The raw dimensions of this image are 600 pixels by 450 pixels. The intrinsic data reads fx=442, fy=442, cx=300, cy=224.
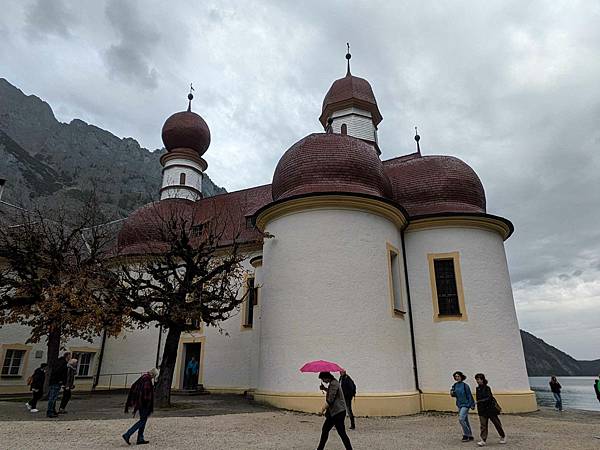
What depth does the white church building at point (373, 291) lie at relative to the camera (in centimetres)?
1273

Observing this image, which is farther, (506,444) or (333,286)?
(333,286)

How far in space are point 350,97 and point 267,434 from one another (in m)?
19.4

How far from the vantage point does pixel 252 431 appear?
8.98m

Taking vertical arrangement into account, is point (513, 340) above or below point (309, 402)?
above

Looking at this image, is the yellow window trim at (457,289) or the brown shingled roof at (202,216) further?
the brown shingled roof at (202,216)

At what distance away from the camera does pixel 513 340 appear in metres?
14.6

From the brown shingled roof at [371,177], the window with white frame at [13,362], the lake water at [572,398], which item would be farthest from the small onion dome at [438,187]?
the window with white frame at [13,362]

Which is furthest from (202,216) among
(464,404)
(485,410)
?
(485,410)

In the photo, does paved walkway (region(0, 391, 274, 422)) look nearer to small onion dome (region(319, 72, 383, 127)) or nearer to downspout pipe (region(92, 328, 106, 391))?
downspout pipe (region(92, 328, 106, 391))

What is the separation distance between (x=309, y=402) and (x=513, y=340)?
732 centimetres

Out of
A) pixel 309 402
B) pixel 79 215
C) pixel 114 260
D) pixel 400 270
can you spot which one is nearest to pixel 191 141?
pixel 79 215

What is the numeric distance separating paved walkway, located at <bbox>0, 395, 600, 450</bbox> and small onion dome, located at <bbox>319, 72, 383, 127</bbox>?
55.5 feet

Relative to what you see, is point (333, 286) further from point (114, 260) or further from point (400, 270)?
point (114, 260)

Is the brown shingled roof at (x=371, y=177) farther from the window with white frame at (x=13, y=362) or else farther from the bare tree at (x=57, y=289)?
the window with white frame at (x=13, y=362)
